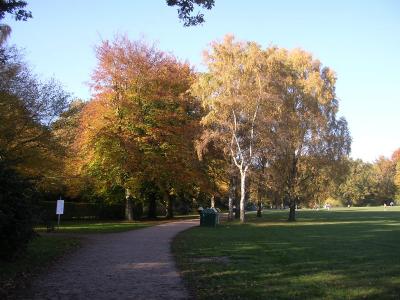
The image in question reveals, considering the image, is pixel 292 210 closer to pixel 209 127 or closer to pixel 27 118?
pixel 209 127

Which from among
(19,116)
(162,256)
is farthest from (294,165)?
(162,256)

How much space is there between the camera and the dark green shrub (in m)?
12.2

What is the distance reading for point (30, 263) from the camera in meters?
12.5

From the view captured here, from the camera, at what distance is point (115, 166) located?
37719 millimetres

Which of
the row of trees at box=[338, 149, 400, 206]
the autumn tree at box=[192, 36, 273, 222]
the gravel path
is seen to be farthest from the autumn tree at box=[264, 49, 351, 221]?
the row of trees at box=[338, 149, 400, 206]

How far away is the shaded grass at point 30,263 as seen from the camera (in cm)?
961

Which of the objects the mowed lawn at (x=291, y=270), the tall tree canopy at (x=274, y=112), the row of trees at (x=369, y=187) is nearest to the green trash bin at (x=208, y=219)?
the tall tree canopy at (x=274, y=112)

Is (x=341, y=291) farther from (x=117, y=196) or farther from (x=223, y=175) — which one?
(x=223, y=175)

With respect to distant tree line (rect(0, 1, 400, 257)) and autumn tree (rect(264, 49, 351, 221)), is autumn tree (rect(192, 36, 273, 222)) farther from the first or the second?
autumn tree (rect(264, 49, 351, 221))

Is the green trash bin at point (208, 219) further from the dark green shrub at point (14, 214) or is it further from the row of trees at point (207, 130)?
the dark green shrub at point (14, 214)

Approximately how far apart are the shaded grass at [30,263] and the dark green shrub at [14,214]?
0.40 metres

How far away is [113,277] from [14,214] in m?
3.56

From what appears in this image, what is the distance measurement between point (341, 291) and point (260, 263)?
4.18 m

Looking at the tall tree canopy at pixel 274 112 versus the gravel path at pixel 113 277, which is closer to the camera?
Result: the gravel path at pixel 113 277
